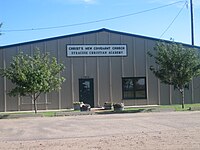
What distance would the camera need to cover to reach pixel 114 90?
31031mm

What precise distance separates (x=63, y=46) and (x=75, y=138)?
18224 millimetres

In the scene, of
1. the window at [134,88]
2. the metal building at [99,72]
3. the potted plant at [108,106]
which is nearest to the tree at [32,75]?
the metal building at [99,72]

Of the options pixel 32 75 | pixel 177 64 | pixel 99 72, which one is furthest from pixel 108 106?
pixel 32 75

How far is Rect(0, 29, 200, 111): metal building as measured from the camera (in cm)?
2990

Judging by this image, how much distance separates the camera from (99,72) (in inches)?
1213

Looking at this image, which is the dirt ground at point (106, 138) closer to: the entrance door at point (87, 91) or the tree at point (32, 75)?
the tree at point (32, 75)

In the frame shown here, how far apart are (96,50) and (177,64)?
22.4 ft

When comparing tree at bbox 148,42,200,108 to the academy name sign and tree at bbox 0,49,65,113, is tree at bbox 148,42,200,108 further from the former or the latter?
tree at bbox 0,49,65,113

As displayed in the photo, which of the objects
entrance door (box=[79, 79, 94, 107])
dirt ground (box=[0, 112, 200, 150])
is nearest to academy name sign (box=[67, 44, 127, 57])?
entrance door (box=[79, 79, 94, 107])

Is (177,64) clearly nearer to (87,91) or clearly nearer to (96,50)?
(96,50)

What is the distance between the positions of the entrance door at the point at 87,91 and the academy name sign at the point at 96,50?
2.07 metres

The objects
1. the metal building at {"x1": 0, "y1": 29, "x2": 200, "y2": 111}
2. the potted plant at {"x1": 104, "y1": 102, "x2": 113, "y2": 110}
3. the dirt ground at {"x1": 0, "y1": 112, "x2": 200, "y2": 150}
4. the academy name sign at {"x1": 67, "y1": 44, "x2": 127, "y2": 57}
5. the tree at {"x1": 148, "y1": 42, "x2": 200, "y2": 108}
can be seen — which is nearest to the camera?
the dirt ground at {"x1": 0, "y1": 112, "x2": 200, "y2": 150}

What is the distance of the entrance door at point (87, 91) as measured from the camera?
101ft

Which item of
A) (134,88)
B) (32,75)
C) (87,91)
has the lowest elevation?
(87,91)
